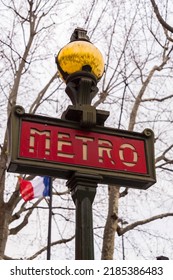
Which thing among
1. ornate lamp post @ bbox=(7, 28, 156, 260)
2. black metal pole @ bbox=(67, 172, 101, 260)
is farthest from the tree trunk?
black metal pole @ bbox=(67, 172, 101, 260)

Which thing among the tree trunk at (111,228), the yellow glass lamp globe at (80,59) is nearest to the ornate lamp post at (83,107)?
the yellow glass lamp globe at (80,59)

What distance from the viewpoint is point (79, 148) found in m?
2.36

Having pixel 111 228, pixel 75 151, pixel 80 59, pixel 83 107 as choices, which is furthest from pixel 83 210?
pixel 111 228

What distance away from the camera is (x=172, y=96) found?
10.8 metres

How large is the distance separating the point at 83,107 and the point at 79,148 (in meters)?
0.29

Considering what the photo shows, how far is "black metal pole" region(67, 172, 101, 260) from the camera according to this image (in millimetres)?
2135

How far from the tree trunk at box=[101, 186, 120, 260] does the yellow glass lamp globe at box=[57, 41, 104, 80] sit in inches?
217

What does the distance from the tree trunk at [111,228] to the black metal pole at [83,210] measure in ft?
18.3

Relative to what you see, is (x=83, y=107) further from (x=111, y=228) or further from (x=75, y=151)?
(x=111, y=228)

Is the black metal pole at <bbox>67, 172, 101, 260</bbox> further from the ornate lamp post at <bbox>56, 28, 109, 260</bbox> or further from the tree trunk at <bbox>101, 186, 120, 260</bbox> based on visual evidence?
the tree trunk at <bbox>101, 186, 120, 260</bbox>

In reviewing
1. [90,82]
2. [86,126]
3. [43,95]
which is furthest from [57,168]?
[43,95]

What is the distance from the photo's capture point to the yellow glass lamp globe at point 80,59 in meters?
2.66

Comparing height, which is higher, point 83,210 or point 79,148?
point 79,148
